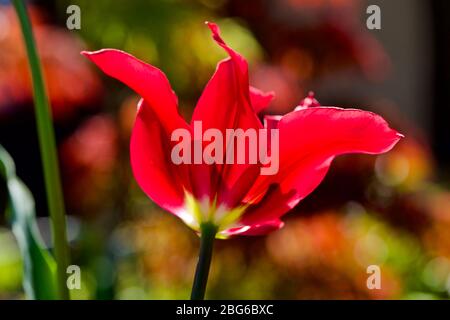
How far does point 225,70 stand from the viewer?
369 millimetres

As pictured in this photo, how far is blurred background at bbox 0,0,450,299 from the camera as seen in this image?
1.39 meters

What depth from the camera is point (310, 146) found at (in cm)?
37

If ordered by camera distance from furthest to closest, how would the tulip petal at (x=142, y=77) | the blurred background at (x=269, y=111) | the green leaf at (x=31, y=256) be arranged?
1. the blurred background at (x=269, y=111)
2. the green leaf at (x=31, y=256)
3. the tulip petal at (x=142, y=77)

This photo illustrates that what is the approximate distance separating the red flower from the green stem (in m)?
0.05

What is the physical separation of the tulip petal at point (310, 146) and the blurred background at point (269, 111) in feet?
2.79

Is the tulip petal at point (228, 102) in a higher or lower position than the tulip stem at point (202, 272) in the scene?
higher

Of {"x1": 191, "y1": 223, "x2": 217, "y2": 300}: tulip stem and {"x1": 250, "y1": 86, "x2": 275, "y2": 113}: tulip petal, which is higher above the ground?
{"x1": 250, "y1": 86, "x2": 275, "y2": 113}: tulip petal

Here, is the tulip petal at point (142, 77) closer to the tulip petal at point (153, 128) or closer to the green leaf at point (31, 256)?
the tulip petal at point (153, 128)

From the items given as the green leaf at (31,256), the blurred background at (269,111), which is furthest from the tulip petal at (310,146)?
the blurred background at (269,111)

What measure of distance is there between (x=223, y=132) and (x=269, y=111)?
46.1 inches

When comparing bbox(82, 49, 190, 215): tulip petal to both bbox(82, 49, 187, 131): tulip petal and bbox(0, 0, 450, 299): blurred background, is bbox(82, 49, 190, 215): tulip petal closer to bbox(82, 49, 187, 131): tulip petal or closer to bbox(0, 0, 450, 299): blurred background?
bbox(82, 49, 187, 131): tulip petal

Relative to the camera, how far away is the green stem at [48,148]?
386mm

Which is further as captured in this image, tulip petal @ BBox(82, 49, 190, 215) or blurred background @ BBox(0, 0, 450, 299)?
blurred background @ BBox(0, 0, 450, 299)
